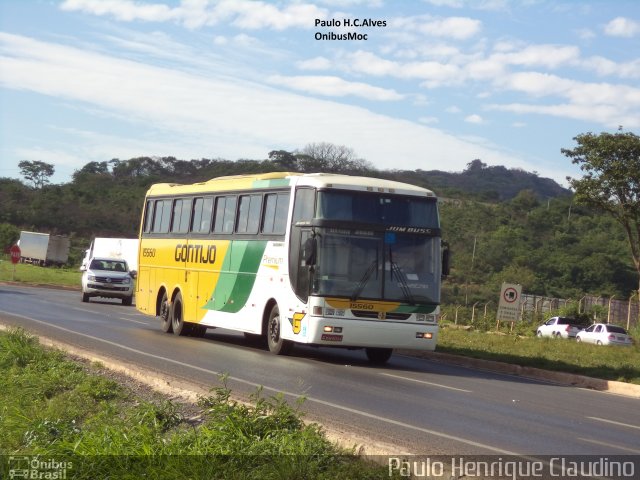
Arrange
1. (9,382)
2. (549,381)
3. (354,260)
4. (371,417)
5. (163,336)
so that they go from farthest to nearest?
(163,336), (549,381), (354,260), (9,382), (371,417)

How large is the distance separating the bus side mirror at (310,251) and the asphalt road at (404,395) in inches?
73.3

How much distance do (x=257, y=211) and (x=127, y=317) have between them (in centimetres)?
1100

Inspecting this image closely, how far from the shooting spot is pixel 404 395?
1470 centimetres

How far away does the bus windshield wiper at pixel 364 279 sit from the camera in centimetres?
1925

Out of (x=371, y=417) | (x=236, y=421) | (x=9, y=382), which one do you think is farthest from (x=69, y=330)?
(x=236, y=421)

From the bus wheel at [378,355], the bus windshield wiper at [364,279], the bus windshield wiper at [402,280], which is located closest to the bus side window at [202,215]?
the bus wheel at [378,355]

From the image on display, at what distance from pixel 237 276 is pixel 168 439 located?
1313 cm

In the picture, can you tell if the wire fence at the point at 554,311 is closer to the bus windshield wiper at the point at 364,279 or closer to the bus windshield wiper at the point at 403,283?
the bus windshield wiper at the point at 403,283

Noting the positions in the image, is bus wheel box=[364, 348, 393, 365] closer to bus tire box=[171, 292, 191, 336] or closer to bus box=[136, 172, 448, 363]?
bus box=[136, 172, 448, 363]

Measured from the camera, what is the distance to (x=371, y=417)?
1184 centimetres

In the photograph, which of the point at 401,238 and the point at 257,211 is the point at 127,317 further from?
the point at 401,238

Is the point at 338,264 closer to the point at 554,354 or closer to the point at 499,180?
the point at 554,354

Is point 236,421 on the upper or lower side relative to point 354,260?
lower

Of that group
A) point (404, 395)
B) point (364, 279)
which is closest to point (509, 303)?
point (364, 279)
